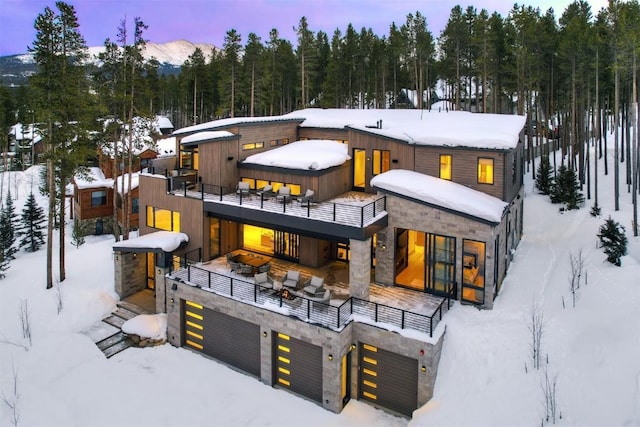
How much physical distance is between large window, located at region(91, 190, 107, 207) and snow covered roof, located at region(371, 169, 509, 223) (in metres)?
26.0

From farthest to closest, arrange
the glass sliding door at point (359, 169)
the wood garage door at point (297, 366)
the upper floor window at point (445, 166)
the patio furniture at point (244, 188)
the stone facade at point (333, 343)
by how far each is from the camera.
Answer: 1. the glass sliding door at point (359, 169)
2. the patio furniture at point (244, 188)
3. the upper floor window at point (445, 166)
4. the wood garage door at point (297, 366)
5. the stone facade at point (333, 343)

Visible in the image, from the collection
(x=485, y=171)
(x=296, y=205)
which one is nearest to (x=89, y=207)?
(x=296, y=205)

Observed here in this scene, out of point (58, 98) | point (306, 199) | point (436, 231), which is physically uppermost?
point (58, 98)

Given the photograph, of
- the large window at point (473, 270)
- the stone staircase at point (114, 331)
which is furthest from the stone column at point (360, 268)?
the stone staircase at point (114, 331)

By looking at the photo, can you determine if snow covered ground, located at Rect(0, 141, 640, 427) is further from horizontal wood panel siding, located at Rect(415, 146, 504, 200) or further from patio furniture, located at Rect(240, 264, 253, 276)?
horizontal wood panel siding, located at Rect(415, 146, 504, 200)

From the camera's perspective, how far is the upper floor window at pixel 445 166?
2044cm

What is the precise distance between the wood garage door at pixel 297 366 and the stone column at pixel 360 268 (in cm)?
274

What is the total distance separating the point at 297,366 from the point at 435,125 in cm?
1396

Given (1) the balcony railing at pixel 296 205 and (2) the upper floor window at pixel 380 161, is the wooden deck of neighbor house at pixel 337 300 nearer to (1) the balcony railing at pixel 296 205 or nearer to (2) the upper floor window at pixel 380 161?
(1) the balcony railing at pixel 296 205

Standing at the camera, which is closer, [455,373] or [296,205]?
[455,373]

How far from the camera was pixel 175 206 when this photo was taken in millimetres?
22859

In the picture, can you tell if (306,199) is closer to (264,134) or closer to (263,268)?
(263,268)

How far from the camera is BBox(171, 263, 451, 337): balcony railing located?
52.1 ft

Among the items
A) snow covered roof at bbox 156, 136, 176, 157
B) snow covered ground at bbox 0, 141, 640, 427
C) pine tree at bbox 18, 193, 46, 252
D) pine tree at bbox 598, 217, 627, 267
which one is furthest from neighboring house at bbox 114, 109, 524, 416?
snow covered roof at bbox 156, 136, 176, 157
